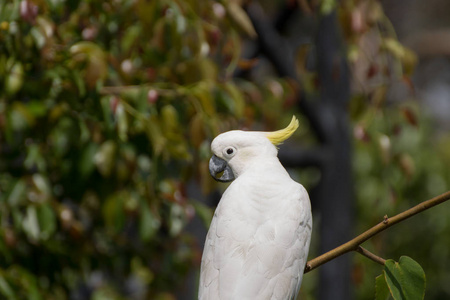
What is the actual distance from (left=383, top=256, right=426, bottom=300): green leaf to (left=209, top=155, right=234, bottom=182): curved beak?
42cm

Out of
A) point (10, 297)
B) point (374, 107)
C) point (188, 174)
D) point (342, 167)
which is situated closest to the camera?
point (10, 297)

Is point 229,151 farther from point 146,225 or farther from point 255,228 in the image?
point 146,225

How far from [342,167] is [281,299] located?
1.43 metres

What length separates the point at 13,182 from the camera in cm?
151

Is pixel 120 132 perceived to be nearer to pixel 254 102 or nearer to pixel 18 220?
pixel 18 220

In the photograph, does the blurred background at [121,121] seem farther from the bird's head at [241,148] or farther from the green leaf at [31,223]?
the bird's head at [241,148]

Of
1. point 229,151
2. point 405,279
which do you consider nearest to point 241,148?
point 229,151

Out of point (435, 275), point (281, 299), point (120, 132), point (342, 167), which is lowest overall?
point (435, 275)

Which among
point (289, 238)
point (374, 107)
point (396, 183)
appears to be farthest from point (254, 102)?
point (289, 238)

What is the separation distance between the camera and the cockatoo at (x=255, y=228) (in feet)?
3.81

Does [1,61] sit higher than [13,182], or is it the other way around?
[1,61]

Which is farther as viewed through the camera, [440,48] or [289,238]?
[440,48]

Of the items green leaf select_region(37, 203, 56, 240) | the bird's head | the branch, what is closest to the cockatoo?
the bird's head

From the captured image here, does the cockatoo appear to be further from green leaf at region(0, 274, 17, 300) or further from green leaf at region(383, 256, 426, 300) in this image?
green leaf at region(0, 274, 17, 300)
